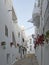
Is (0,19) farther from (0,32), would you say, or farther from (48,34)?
(48,34)

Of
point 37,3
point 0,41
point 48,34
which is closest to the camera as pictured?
point 48,34

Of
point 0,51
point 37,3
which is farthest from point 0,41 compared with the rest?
point 37,3

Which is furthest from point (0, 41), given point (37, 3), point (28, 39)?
point (28, 39)

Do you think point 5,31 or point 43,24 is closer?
point 43,24

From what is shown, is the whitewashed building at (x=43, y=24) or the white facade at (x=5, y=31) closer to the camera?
the whitewashed building at (x=43, y=24)

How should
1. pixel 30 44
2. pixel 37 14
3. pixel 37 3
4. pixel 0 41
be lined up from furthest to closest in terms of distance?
pixel 30 44, pixel 37 3, pixel 37 14, pixel 0 41

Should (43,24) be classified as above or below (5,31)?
above

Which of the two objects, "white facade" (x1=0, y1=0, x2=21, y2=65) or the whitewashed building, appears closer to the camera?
the whitewashed building

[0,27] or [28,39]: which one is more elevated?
[0,27]

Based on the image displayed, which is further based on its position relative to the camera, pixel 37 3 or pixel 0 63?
pixel 37 3

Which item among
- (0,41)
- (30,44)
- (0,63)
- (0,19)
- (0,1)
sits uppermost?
(0,1)

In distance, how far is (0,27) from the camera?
15203 mm

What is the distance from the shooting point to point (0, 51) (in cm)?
1495

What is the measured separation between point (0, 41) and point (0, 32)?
722 millimetres
